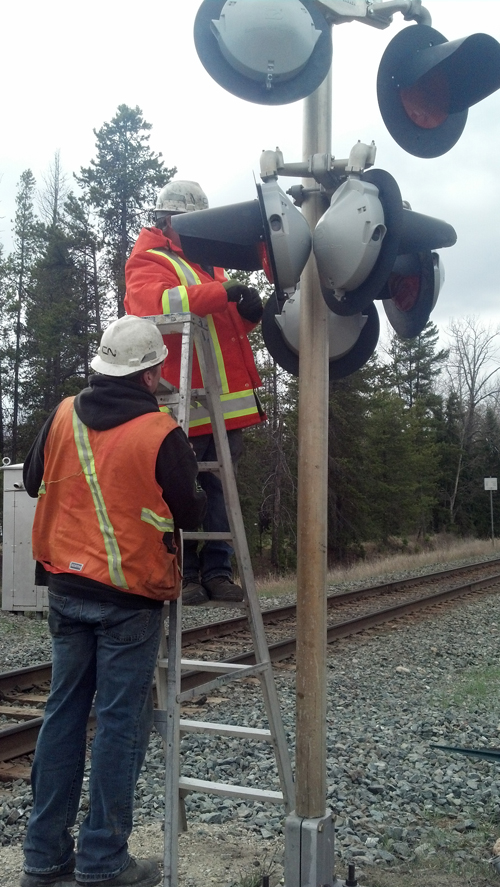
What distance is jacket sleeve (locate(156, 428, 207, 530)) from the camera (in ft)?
9.69

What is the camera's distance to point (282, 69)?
3004 millimetres

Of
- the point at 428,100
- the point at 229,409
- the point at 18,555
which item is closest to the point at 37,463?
the point at 229,409

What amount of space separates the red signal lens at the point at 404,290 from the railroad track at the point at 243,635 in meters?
3.60

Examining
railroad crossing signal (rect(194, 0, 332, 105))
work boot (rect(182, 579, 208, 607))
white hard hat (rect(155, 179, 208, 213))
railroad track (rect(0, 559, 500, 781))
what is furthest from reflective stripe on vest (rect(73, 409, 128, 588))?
railroad track (rect(0, 559, 500, 781))

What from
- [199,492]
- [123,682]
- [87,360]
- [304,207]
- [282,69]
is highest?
[87,360]

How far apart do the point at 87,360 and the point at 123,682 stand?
2867cm

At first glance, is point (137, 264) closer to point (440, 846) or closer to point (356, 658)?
point (440, 846)

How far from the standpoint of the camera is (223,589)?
146 inches

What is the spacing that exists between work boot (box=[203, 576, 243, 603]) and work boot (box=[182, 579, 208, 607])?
1.3 inches

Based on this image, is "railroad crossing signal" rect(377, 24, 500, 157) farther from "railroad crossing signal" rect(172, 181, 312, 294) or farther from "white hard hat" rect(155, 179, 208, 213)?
"white hard hat" rect(155, 179, 208, 213)

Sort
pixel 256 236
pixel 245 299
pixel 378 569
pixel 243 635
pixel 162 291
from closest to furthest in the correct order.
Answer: pixel 256 236 < pixel 162 291 < pixel 245 299 < pixel 243 635 < pixel 378 569

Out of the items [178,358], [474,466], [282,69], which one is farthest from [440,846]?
[474,466]

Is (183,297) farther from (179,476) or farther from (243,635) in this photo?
(243,635)

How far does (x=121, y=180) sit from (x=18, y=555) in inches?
909
